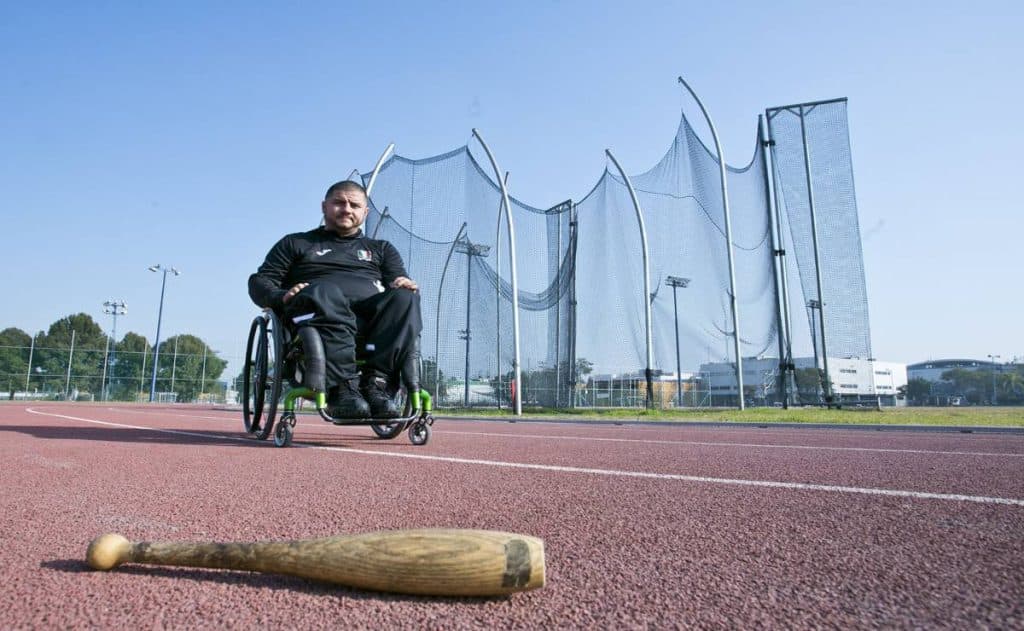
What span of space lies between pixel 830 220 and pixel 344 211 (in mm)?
14990

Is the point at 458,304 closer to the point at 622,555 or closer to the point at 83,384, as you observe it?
the point at 622,555

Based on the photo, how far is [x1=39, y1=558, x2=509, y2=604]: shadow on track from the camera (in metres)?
1.09

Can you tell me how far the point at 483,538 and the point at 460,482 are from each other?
4.67 feet

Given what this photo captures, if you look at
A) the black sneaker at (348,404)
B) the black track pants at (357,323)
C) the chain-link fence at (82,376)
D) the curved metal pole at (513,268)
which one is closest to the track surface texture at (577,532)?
the black sneaker at (348,404)

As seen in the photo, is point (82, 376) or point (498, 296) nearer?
point (498, 296)

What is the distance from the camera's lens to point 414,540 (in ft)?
3.55

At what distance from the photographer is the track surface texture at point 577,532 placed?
1.02m

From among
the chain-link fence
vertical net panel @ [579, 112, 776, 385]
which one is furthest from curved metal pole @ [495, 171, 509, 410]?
the chain-link fence

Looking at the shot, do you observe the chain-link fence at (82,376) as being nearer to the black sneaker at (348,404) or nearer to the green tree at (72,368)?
the green tree at (72,368)

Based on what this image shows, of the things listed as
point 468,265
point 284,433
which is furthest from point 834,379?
point 284,433

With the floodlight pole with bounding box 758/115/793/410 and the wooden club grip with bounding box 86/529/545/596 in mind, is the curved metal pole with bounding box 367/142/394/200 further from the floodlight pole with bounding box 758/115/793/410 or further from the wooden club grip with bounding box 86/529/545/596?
the wooden club grip with bounding box 86/529/545/596

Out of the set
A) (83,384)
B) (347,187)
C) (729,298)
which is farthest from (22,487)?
(83,384)

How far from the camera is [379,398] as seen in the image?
406 cm

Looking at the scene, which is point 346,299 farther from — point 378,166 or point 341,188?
point 378,166
